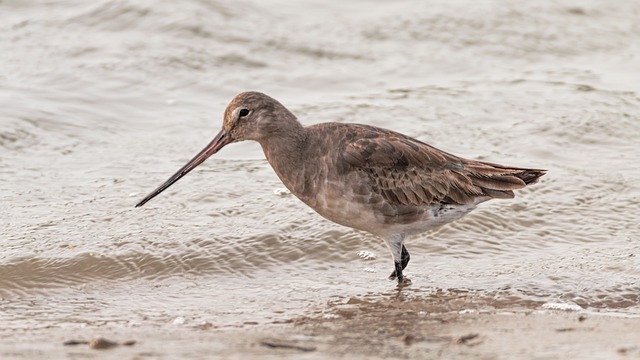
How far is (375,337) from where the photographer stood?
6516mm

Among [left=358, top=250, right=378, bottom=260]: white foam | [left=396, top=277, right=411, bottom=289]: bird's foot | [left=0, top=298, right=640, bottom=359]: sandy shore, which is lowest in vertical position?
[left=358, top=250, right=378, bottom=260]: white foam

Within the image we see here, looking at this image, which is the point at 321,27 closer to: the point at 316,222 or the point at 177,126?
the point at 177,126

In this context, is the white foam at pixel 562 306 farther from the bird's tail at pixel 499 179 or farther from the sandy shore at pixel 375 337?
the bird's tail at pixel 499 179

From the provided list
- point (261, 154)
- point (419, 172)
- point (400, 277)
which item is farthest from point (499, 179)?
point (261, 154)

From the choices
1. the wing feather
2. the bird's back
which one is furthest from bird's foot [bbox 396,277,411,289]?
the wing feather

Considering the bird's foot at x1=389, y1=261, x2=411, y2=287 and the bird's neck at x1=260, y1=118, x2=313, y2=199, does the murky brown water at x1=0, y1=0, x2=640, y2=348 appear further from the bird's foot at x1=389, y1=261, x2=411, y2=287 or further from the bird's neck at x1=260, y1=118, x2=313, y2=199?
the bird's neck at x1=260, y1=118, x2=313, y2=199

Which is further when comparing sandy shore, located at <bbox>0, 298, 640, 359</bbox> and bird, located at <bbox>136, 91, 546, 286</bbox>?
bird, located at <bbox>136, 91, 546, 286</bbox>

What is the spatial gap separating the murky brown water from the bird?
0.51m

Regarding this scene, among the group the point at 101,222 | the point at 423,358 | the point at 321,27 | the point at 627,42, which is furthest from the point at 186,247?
the point at 627,42

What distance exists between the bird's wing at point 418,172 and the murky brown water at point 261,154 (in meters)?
0.65

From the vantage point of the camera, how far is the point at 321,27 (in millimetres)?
14695

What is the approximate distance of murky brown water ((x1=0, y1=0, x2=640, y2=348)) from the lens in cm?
789

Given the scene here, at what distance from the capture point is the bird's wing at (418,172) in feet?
25.7

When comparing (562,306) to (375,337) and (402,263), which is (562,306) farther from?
(375,337)
